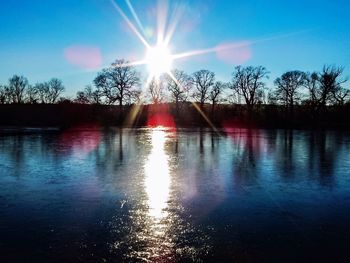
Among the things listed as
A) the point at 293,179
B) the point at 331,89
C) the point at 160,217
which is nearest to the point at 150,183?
the point at 160,217

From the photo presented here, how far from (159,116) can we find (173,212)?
6905 cm

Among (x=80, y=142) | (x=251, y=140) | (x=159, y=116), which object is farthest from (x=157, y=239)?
(x=159, y=116)

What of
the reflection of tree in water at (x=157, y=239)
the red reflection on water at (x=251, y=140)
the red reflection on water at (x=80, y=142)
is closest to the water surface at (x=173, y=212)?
the reflection of tree in water at (x=157, y=239)

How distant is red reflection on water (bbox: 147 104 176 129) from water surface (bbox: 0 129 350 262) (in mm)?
58073

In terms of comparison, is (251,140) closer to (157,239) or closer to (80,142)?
(80,142)

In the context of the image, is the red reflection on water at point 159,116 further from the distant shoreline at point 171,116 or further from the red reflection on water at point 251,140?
the red reflection on water at point 251,140

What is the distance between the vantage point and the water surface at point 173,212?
19.0 ft

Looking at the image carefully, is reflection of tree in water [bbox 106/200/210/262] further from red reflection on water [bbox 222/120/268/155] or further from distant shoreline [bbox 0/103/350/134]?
distant shoreline [bbox 0/103/350/134]

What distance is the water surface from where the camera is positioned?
578 centimetres

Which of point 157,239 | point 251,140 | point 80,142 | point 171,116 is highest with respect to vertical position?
point 171,116

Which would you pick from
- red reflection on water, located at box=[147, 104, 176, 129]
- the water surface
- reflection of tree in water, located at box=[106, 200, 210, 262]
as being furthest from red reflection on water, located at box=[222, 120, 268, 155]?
red reflection on water, located at box=[147, 104, 176, 129]

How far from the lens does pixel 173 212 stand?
804 centimetres

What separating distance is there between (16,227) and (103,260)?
2.32m

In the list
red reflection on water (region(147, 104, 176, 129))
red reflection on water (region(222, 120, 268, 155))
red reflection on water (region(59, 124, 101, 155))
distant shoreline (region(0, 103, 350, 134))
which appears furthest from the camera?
red reflection on water (region(147, 104, 176, 129))
